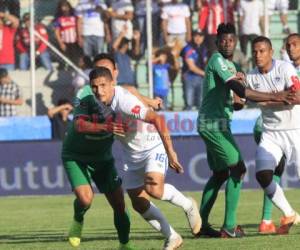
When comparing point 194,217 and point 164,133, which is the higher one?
point 164,133

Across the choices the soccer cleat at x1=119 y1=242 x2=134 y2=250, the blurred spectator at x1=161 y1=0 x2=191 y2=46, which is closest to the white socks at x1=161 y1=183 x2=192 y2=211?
the soccer cleat at x1=119 y1=242 x2=134 y2=250

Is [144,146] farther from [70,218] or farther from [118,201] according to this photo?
[70,218]

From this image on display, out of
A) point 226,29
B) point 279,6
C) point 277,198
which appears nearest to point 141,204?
point 277,198

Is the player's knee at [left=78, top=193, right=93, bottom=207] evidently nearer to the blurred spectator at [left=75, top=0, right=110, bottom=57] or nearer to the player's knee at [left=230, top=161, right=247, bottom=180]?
the player's knee at [left=230, top=161, right=247, bottom=180]

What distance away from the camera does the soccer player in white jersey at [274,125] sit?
12.3 m

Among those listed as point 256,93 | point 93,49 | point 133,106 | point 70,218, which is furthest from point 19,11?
point 133,106

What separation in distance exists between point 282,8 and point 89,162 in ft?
40.4

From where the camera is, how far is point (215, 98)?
12578mm

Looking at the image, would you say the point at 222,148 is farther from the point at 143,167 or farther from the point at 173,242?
the point at 173,242

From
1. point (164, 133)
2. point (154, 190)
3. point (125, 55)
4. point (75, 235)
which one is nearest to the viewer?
point (164, 133)

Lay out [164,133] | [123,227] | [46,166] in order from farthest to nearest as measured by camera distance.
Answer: [46,166] → [123,227] → [164,133]

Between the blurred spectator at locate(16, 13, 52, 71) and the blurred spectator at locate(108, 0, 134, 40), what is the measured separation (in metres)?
1.51

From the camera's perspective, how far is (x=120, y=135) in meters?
10.5

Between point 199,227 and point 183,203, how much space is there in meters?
0.40
